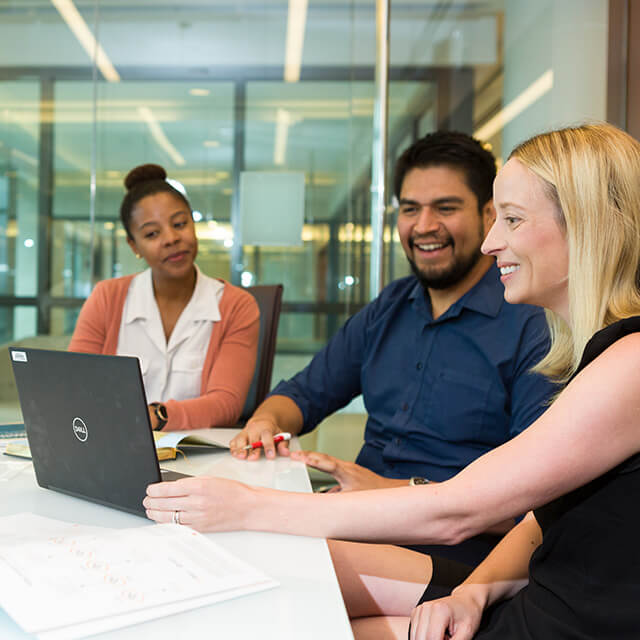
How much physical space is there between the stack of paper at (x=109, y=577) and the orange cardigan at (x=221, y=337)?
3.96ft

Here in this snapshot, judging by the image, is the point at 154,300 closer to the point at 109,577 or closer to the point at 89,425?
the point at 89,425

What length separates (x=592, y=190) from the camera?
1032 mm

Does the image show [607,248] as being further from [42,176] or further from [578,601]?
[42,176]

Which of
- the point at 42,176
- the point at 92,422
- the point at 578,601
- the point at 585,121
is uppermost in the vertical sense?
the point at 42,176

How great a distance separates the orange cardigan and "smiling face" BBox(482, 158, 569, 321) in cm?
114

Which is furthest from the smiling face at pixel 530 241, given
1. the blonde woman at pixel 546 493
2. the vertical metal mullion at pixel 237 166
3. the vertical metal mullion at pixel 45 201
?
the vertical metal mullion at pixel 45 201

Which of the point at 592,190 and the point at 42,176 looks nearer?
the point at 592,190

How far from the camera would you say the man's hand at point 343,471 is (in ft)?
4.79

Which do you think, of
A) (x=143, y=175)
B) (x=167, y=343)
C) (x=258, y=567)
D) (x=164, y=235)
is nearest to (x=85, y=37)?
(x=143, y=175)

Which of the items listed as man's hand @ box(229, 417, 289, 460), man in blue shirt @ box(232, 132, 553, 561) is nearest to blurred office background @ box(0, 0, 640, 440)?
man in blue shirt @ box(232, 132, 553, 561)

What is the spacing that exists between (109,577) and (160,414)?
101 cm

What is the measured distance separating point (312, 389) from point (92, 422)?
3.46ft

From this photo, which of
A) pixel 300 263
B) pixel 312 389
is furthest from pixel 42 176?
pixel 312 389

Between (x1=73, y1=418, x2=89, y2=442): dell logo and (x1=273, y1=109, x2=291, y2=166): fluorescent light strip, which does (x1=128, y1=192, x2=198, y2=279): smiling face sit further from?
(x1=273, y1=109, x2=291, y2=166): fluorescent light strip
